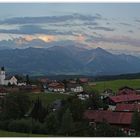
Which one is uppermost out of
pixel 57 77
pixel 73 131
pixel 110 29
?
pixel 110 29

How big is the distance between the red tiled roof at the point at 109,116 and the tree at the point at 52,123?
0.52 meters

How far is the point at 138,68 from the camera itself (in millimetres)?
13219

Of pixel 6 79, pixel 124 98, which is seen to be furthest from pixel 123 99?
pixel 6 79

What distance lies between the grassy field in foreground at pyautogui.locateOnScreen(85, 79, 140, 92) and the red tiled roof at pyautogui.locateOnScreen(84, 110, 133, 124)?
411 millimetres

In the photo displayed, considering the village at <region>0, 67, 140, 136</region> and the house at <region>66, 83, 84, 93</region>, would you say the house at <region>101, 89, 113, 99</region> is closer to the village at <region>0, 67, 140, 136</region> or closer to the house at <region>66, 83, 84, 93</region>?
the village at <region>0, 67, 140, 136</region>

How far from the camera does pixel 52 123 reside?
43.0 ft

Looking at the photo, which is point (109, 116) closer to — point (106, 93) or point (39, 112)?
point (106, 93)

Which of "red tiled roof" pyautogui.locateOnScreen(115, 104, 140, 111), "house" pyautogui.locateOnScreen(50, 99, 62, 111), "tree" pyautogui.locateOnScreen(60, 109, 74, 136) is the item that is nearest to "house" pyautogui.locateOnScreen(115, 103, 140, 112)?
"red tiled roof" pyautogui.locateOnScreen(115, 104, 140, 111)

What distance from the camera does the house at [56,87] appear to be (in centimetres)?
1331

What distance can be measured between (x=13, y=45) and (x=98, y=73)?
1565mm

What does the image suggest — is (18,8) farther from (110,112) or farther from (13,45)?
(110,112)

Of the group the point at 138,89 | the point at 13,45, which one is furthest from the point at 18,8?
the point at 138,89

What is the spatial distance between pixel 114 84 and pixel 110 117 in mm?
582

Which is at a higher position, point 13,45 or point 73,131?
point 13,45
